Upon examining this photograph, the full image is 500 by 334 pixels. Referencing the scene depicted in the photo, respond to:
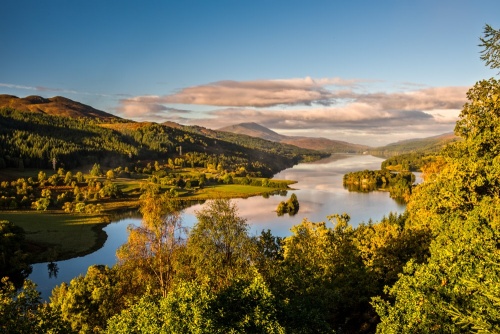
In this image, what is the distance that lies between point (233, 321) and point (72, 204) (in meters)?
121

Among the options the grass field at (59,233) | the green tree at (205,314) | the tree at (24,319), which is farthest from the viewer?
the grass field at (59,233)

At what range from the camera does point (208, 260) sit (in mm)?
31266

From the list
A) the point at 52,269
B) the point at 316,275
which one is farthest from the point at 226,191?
the point at 316,275

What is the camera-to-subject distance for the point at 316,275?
26703 millimetres

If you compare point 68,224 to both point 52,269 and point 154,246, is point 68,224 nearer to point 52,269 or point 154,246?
point 52,269

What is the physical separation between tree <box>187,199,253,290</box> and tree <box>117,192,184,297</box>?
8.13ft

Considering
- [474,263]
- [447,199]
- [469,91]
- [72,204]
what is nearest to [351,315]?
[447,199]

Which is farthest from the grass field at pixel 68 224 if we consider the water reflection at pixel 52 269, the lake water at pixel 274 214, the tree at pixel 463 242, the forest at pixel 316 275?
the tree at pixel 463 242

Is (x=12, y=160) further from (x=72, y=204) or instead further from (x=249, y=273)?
(x=249, y=273)

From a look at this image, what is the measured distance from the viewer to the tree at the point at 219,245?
3086cm

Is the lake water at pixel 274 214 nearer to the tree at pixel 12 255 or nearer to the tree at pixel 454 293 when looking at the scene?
the tree at pixel 12 255

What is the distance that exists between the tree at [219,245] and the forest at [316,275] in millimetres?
107

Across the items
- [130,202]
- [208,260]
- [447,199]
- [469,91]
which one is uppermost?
[469,91]

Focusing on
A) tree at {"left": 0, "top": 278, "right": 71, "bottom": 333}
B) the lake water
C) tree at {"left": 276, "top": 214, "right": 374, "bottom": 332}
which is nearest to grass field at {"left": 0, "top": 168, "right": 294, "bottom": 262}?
the lake water
